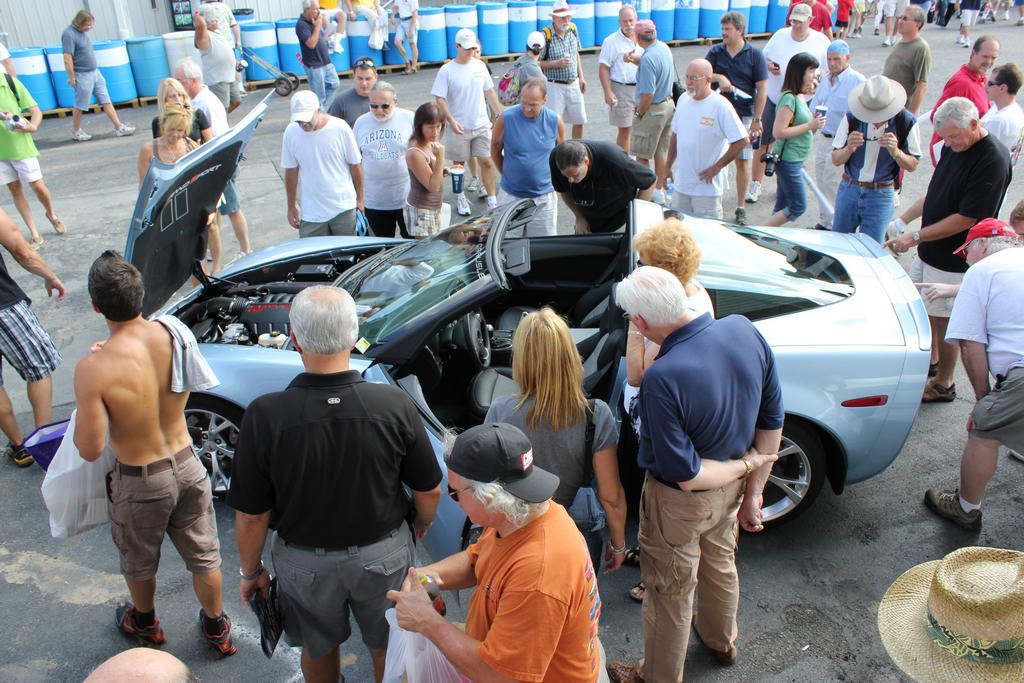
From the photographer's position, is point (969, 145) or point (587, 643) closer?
point (587, 643)

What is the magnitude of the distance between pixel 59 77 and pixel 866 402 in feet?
42.8

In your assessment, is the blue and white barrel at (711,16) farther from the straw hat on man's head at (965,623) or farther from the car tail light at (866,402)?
the straw hat on man's head at (965,623)

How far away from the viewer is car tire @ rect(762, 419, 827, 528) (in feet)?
12.5

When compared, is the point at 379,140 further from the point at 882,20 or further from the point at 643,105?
the point at 882,20

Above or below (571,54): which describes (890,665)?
below

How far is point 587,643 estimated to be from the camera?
2.17 metres

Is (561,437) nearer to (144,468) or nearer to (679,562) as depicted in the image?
(679,562)

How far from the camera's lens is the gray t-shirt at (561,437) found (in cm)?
295

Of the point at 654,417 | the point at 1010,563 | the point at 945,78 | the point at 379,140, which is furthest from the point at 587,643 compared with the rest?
the point at 945,78

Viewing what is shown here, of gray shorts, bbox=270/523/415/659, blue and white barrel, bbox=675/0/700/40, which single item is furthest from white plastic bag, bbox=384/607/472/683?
blue and white barrel, bbox=675/0/700/40

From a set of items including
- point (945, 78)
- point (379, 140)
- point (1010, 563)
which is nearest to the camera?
point (1010, 563)

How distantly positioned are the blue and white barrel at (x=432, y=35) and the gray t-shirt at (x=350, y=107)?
8537 millimetres

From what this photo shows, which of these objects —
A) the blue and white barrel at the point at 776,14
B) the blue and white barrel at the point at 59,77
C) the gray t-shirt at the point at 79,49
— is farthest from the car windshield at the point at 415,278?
the blue and white barrel at the point at 776,14

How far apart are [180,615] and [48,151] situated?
966cm
